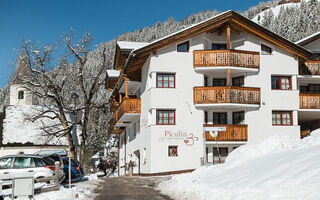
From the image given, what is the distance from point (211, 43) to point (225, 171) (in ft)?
58.8

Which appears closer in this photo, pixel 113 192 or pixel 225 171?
pixel 225 171

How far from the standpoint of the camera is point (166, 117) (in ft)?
101

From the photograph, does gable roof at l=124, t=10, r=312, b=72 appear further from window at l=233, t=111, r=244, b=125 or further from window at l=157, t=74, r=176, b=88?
window at l=233, t=111, r=244, b=125

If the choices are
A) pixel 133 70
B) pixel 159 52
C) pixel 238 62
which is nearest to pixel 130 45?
pixel 133 70

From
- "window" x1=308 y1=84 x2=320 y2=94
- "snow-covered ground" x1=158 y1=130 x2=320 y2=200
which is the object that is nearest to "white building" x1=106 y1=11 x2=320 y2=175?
"window" x1=308 y1=84 x2=320 y2=94

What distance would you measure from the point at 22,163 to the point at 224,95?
606 inches

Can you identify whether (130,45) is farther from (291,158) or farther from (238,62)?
(291,158)

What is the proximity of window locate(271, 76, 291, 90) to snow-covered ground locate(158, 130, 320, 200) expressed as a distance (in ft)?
46.5

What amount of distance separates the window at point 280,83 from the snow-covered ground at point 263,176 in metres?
14.2

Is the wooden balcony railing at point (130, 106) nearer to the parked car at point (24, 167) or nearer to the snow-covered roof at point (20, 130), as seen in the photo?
the parked car at point (24, 167)

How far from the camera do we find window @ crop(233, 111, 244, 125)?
1266 inches

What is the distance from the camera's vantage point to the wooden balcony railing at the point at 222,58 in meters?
30.9

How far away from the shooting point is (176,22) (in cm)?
19488

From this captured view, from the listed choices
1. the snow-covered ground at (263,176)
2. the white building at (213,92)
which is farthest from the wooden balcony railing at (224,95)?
the snow-covered ground at (263,176)
